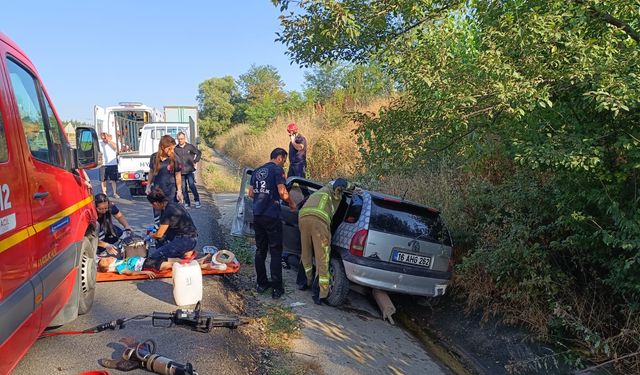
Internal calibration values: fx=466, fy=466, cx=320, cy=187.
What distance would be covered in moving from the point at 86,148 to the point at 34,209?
1.40 metres

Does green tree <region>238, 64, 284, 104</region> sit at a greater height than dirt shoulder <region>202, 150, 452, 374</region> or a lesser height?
greater

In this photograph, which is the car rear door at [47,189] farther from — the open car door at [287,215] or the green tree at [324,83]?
the green tree at [324,83]

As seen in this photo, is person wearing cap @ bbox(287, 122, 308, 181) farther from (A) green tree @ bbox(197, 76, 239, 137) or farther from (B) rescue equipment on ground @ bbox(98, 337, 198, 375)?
(A) green tree @ bbox(197, 76, 239, 137)

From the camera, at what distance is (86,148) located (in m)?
4.09

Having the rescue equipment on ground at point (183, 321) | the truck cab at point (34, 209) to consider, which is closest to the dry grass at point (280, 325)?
the rescue equipment on ground at point (183, 321)

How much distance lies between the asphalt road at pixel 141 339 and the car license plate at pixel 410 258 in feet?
6.32

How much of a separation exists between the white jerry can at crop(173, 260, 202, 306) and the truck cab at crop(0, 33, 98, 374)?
3.12 feet

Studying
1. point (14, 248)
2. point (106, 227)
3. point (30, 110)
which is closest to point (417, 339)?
point (106, 227)

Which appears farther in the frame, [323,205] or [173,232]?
[173,232]

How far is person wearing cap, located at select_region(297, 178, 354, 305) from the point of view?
5688 mm

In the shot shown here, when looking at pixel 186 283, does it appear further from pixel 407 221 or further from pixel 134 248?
pixel 407 221

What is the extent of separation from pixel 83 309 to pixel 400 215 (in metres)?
3.60

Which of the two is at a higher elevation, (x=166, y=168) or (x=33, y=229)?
(x=166, y=168)

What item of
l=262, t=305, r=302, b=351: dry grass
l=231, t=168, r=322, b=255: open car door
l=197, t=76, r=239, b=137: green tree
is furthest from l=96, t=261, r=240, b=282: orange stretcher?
l=197, t=76, r=239, b=137: green tree
